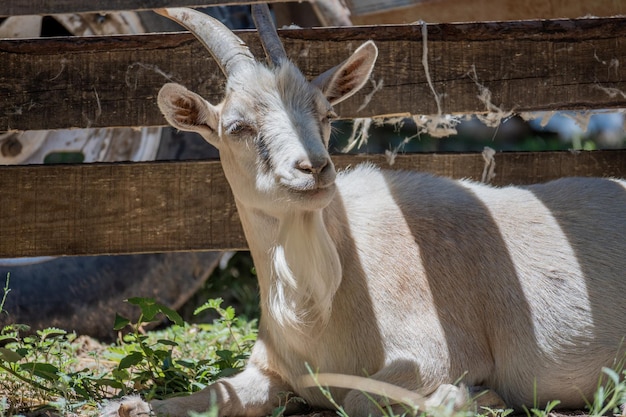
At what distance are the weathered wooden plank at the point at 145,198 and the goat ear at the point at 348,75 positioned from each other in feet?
2.29

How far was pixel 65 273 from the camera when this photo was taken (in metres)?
5.83

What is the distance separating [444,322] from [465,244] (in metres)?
0.40

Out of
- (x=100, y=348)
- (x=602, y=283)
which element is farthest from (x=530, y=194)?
(x=100, y=348)

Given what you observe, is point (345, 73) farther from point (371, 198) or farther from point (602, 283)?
point (602, 283)

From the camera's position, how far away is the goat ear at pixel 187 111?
12.5 feet

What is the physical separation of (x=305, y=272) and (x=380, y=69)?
137 cm

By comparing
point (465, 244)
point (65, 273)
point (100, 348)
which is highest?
point (465, 244)

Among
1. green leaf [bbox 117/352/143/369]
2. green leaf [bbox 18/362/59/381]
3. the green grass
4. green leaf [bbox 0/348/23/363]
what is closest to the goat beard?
the green grass

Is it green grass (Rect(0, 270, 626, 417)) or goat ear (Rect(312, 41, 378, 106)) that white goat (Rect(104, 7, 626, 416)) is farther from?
green grass (Rect(0, 270, 626, 417))

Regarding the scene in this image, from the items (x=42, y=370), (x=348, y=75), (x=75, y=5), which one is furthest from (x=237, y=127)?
(x=42, y=370)

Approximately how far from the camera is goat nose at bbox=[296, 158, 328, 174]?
346cm

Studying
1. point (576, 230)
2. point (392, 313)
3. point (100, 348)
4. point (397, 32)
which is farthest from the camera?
point (100, 348)

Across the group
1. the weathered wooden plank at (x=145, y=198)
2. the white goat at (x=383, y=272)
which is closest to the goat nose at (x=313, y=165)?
the white goat at (x=383, y=272)

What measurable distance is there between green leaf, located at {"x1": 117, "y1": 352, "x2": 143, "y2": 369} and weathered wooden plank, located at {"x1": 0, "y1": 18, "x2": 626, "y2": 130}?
3.96 feet
